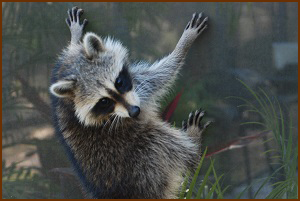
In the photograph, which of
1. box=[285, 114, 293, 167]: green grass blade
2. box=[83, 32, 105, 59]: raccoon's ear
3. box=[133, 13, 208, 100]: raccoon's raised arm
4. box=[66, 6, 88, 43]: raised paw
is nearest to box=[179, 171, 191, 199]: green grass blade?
Answer: box=[133, 13, 208, 100]: raccoon's raised arm

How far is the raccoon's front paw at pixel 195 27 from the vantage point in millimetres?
3408

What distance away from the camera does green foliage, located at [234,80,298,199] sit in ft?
11.3

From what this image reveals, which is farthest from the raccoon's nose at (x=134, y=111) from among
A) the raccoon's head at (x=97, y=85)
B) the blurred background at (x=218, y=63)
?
the blurred background at (x=218, y=63)

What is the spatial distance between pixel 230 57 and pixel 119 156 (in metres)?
1.29

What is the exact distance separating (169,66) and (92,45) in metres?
0.72

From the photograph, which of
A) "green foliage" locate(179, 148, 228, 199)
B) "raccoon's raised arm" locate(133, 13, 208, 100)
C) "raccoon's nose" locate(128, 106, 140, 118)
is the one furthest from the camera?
"raccoon's raised arm" locate(133, 13, 208, 100)

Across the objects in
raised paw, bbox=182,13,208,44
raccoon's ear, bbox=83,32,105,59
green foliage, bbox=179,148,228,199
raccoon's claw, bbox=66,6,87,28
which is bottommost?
green foliage, bbox=179,148,228,199

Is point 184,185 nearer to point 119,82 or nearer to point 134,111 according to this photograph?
point 134,111

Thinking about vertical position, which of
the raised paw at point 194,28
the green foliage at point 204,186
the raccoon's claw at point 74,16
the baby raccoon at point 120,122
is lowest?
the green foliage at point 204,186

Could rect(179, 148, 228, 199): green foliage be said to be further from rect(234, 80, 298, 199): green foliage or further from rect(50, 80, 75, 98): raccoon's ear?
rect(50, 80, 75, 98): raccoon's ear

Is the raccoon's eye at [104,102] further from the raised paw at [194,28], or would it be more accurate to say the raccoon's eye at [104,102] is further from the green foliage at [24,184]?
the green foliage at [24,184]

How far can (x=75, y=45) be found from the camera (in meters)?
3.38

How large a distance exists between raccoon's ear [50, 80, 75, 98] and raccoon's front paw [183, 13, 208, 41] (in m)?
1.10

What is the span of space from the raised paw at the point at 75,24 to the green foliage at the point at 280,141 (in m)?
1.50
